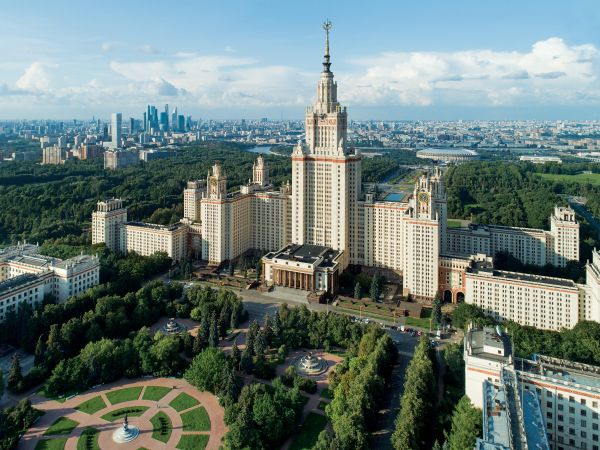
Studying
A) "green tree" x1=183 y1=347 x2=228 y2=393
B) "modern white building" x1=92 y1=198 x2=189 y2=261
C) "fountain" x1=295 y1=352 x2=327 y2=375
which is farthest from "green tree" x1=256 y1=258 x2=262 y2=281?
"green tree" x1=183 y1=347 x2=228 y2=393

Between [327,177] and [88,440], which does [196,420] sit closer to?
[88,440]

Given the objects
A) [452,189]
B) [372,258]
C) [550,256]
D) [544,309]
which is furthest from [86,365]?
[452,189]

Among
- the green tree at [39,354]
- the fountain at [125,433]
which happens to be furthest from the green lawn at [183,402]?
the green tree at [39,354]

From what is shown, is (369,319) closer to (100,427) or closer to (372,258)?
(372,258)

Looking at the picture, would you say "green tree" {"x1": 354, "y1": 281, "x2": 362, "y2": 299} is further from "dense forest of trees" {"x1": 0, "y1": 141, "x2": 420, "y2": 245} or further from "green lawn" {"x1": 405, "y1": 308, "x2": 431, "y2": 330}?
"dense forest of trees" {"x1": 0, "y1": 141, "x2": 420, "y2": 245}

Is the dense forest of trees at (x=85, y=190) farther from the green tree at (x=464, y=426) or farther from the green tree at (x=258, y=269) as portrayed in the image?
the green tree at (x=464, y=426)
